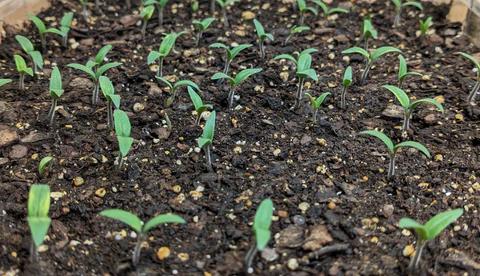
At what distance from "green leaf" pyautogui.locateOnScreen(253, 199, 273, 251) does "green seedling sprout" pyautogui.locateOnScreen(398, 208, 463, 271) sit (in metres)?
0.35

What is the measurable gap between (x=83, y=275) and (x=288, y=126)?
0.90m

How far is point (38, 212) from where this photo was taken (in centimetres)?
161

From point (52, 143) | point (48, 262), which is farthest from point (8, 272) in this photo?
point (52, 143)

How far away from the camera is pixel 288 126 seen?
86.9 inches

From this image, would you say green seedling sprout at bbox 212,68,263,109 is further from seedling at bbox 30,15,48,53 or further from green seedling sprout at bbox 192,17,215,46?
seedling at bbox 30,15,48,53

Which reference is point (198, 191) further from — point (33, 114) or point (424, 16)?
point (424, 16)

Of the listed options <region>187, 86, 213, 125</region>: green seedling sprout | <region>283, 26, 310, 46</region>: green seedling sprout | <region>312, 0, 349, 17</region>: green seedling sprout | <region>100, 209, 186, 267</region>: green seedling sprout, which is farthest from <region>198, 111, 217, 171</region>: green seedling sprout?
<region>312, 0, 349, 17</region>: green seedling sprout

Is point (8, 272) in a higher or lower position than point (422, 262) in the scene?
higher

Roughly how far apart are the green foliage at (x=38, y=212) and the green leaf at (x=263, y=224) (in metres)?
0.52

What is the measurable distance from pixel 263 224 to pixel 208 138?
411 millimetres

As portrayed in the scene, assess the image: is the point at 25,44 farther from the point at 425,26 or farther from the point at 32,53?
the point at 425,26

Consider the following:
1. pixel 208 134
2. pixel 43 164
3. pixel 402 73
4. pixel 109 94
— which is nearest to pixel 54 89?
pixel 109 94

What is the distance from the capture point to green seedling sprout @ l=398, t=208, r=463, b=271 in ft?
5.24

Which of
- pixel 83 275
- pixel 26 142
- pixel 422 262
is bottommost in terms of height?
pixel 422 262
